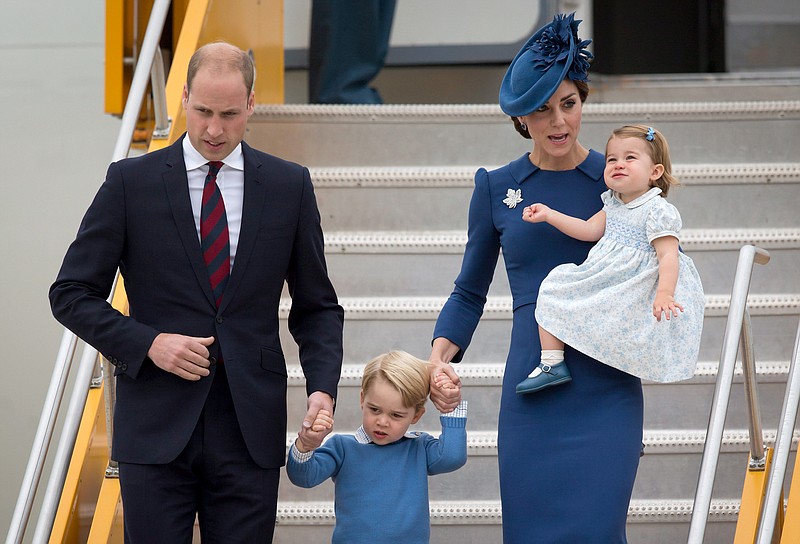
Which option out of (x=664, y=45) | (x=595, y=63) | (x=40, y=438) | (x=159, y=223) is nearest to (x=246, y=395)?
(x=159, y=223)

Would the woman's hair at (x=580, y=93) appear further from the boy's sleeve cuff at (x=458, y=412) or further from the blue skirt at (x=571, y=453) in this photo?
the boy's sleeve cuff at (x=458, y=412)

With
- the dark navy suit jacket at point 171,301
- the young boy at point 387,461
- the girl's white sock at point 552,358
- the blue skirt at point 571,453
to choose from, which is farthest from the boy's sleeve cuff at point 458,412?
the dark navy suit jacket at point 171,301

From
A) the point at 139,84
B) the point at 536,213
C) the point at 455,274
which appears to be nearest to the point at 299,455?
the point at 536,213

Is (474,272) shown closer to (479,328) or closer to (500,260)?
(479,328)

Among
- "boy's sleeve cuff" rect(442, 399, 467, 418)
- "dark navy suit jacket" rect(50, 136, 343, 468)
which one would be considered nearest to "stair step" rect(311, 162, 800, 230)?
"boy's sleeve cuff" rect(442, 399, 467, 418)

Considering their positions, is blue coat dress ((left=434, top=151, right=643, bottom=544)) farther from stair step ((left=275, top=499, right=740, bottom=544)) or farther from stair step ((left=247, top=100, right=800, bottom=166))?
stair step ((left=247, top=100, right=800, bottom=166))

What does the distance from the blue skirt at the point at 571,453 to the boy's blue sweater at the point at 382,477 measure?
231mm

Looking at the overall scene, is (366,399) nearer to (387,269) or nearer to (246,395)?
(246,395)

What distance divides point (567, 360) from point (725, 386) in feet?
1.39

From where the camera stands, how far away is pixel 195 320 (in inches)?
82.4

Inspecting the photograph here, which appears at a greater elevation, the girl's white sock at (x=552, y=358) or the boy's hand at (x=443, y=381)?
the girl's white sock at (x=552, y=358)

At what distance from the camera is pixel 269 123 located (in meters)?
4.64

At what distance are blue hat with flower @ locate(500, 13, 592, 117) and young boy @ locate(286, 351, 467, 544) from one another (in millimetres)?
611

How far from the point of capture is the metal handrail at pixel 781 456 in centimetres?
256
